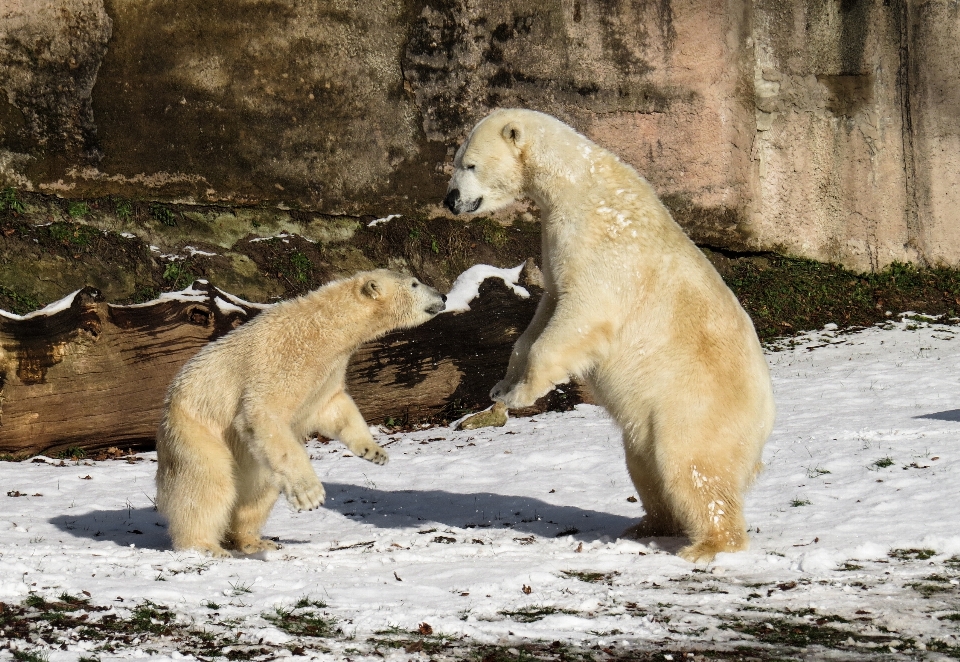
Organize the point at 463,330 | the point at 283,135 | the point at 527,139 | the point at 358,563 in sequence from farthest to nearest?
the point at 283,135, the point at 463,330, the point at 527,139, the point at 358,563

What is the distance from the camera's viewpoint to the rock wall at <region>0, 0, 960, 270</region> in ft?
40.4

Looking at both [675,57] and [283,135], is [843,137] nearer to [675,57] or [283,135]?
[675,57]

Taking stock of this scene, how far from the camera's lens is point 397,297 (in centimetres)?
612

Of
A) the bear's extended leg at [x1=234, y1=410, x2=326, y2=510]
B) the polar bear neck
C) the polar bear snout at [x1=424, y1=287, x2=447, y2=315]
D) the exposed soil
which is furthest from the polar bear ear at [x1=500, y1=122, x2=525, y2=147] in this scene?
the exposed soil

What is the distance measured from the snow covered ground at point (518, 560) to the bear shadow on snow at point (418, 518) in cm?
3

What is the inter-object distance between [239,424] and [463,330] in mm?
4022

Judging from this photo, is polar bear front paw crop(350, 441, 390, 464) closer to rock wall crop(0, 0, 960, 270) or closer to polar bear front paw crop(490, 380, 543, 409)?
polar bear front paw crop(490, 380, 543, 409)

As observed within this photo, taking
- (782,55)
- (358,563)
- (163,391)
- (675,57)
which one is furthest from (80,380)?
(782,55)

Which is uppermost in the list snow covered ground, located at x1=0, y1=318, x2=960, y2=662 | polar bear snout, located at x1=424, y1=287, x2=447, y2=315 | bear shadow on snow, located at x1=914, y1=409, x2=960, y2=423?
polar bear snout, located at x1=424, y1=287, x2=447, y2=315

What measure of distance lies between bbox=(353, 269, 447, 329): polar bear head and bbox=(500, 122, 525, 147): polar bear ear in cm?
103

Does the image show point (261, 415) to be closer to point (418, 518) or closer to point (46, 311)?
point (418, 518)

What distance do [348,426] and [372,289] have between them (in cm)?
80

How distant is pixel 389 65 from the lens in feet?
42.5

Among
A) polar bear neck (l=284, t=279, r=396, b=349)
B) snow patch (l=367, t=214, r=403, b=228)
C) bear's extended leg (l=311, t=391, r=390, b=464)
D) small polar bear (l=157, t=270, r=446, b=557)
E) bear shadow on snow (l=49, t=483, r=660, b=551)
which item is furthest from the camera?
snow patch (l=367, t=214, r=403, b=228)
